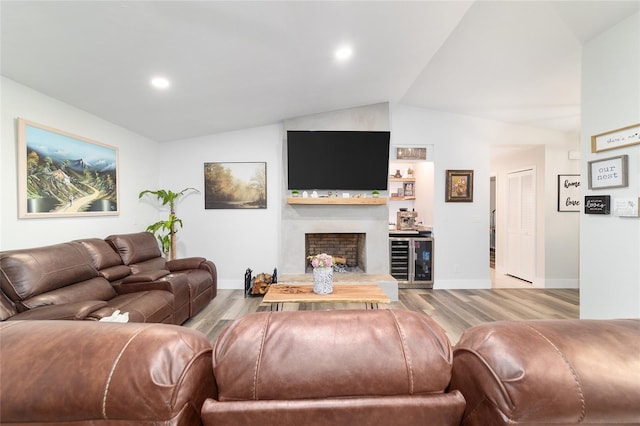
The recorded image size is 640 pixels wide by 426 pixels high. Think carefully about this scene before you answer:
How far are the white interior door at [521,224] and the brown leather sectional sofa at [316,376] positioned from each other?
208 inches

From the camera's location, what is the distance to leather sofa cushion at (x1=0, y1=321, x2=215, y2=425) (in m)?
0.56

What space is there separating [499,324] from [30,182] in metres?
3.81

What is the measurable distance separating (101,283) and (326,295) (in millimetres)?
2274

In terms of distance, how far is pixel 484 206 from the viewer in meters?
4.56

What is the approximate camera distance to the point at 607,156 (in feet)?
7.13

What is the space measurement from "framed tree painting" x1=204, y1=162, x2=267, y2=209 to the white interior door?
511cm

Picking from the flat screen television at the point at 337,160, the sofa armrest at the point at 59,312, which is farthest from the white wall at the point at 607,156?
the sofa armrest at the point at 59,312

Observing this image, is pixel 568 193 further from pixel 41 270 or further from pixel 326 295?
pixel 41 270

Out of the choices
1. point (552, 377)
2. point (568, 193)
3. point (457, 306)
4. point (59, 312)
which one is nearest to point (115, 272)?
point (59, 312)

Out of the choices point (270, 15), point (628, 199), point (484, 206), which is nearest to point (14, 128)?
point (270, 15)

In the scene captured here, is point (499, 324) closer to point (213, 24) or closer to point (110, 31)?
point (213, 24)

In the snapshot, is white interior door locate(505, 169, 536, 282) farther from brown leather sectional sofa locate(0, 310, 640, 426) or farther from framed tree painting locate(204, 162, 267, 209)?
brown leather sectional sofa locate(0, 310, 640, 426)

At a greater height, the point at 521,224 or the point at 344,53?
the point at 344,53

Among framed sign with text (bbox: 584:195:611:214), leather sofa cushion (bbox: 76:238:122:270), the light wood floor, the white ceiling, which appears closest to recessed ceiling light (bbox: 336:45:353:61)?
the white ceiling
